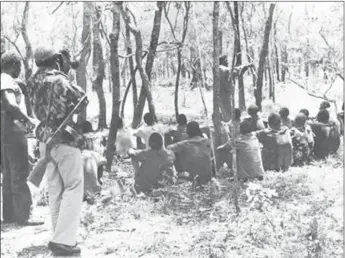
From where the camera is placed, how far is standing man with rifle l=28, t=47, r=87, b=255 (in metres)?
2.16

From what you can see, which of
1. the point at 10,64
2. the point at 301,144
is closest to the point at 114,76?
the point at 10,64

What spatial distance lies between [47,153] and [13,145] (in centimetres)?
19

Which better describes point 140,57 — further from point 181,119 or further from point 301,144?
point 301,144

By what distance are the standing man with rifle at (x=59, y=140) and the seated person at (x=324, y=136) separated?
3.81 m

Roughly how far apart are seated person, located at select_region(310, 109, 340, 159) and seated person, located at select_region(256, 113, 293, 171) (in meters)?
0.63

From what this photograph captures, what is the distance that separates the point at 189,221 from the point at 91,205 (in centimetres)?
64

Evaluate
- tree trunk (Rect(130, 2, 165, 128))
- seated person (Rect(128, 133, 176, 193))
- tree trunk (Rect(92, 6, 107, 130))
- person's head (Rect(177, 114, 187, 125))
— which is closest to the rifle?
tree trunk (Rect(92, 6, 107, 130))

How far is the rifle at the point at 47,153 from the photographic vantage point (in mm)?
2182

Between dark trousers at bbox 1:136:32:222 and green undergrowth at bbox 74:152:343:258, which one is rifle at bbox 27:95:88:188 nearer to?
dark trousers at bbox 1:136:32:222

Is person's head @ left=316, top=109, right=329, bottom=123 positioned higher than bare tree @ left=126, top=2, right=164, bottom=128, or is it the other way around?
bare tree @ left=126, top=2, right=164, bottom=128

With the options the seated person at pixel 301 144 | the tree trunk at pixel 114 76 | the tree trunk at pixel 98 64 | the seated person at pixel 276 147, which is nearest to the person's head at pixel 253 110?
the seated person at pixel 276 147

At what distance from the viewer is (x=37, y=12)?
3387mm

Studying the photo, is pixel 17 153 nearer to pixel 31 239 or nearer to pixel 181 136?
pixel 31 239

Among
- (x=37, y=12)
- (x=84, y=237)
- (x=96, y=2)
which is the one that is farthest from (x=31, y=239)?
(x=96, y=2)
